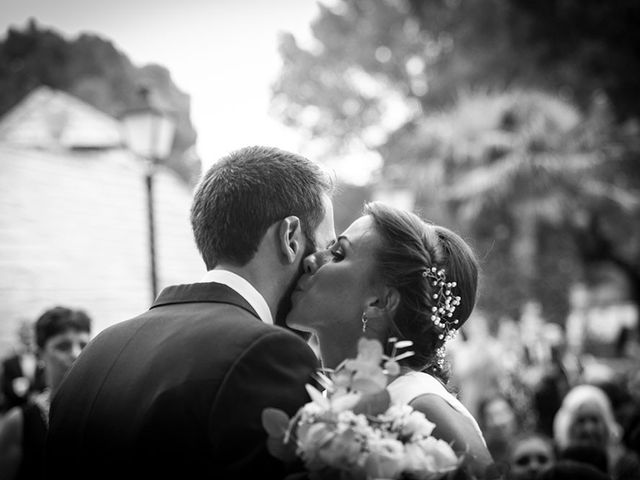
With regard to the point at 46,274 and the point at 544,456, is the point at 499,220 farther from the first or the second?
the point at 544,456

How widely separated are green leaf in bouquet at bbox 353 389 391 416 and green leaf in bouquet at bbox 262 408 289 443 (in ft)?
0.79

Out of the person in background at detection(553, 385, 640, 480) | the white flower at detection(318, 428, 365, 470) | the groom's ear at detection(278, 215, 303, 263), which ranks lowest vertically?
the person in background at detection(553, 385, 640, 480)

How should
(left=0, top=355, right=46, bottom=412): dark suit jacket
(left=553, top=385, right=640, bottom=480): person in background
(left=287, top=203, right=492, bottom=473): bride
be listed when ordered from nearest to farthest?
(left=287, top=203, right=492, bottom=473): bride, (left=553, top=385, right=640, bottom=480): person in background, (left=0, top=355, right=46, bottom=412): dark suit jacket

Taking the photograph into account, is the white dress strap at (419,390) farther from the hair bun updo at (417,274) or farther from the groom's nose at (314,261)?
the groom's nose at (314,261)

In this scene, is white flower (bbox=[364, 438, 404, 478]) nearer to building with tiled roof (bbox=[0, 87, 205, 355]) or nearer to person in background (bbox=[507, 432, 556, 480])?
person in background (bbox=[507, 432, 556, 480])

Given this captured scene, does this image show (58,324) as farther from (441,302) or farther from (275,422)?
(275,422)

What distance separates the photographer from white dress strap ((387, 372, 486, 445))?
260cm

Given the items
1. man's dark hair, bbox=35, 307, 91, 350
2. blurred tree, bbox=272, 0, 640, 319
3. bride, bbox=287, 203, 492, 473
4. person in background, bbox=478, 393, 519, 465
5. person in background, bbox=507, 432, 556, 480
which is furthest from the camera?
blurred tree, bbox=272, 0, 640, 319

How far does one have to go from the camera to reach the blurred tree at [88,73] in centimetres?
2062

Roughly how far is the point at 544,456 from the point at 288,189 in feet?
11.9

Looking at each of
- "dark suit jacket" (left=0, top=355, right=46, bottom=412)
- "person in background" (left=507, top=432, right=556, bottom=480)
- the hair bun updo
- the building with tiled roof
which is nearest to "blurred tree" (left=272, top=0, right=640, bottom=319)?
the building with tiled roof

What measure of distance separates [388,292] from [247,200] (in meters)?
0.83

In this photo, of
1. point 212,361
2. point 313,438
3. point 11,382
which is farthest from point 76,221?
point 313,438

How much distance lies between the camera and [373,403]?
195 centimetres
